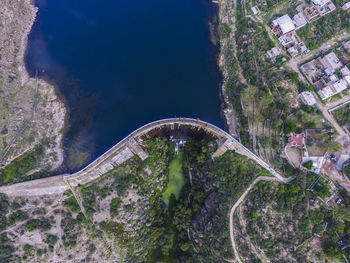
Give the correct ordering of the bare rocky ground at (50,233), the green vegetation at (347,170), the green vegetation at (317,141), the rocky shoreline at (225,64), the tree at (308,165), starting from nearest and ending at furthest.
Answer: the bare rocky ground at (50,233), the green vegetation at (347,170), the tree at (308,165), the green vegetation at (317,141), the rocky shoreline at (225,64)

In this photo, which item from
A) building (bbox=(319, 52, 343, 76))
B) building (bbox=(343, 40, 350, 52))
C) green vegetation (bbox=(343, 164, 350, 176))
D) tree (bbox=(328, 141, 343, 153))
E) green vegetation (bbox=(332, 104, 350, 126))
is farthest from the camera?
building (bbox=(343, 40, 350, 52))

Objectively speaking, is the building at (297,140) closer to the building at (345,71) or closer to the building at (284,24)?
the building at (345,71)

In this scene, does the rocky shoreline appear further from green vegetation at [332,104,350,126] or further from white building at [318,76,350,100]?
green vegetation at [332,104,350,126]

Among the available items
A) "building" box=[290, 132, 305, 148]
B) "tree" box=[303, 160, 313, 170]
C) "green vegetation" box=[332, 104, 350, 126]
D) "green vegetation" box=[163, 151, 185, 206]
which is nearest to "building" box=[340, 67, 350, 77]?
"green vegetation" box=[332, 104, 350, 126]

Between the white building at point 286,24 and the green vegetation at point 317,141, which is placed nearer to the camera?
the green vegetation at point 317,141

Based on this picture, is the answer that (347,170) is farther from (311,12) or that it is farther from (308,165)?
(311,12)

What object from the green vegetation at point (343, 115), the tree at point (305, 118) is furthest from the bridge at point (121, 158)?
the green vegetation at point (343, 115)
